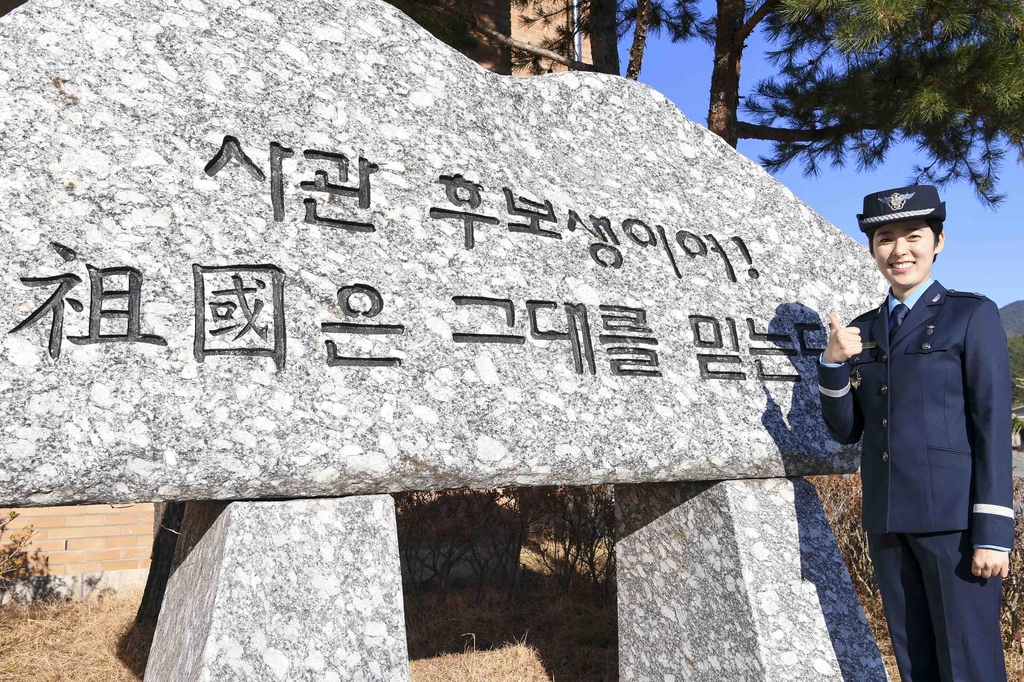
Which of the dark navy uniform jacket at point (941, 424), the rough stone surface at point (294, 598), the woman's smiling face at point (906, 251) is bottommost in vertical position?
the rough stone surface at point (294, 598)

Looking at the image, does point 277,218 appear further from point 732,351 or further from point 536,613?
point 536,613

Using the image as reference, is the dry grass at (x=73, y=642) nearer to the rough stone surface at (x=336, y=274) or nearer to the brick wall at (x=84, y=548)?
the brick wall at (x=84, y=548)

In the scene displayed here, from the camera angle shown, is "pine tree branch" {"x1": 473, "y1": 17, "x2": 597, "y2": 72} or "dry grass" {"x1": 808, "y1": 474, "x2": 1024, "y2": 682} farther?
"pine tree branch" {"x1": 473, "y1": 17, "x2": 597, "y2": 72}

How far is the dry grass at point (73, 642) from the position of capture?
3.01 metres

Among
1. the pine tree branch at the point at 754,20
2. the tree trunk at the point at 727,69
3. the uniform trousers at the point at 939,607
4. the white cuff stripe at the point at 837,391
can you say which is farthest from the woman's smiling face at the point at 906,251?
the tree trunk at the point at 727,69

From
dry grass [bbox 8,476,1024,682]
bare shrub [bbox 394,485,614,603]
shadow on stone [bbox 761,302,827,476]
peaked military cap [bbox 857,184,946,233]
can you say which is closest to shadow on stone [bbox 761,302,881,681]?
shadow on stone [bbox 761,302,827,476]

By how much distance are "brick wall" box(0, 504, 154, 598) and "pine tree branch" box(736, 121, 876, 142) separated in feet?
13.8

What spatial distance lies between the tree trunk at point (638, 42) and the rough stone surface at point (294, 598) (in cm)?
358

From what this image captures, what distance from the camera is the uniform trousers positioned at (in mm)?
1736

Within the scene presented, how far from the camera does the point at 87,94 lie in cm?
176

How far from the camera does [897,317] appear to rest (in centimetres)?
204

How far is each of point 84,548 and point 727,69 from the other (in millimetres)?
4560

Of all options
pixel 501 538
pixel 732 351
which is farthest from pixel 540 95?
pixel 501 538

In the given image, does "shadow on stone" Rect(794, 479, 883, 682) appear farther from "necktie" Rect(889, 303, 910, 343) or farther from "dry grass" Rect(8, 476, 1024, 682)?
"dry grass" Rect(8, 476, 1024, 682)
